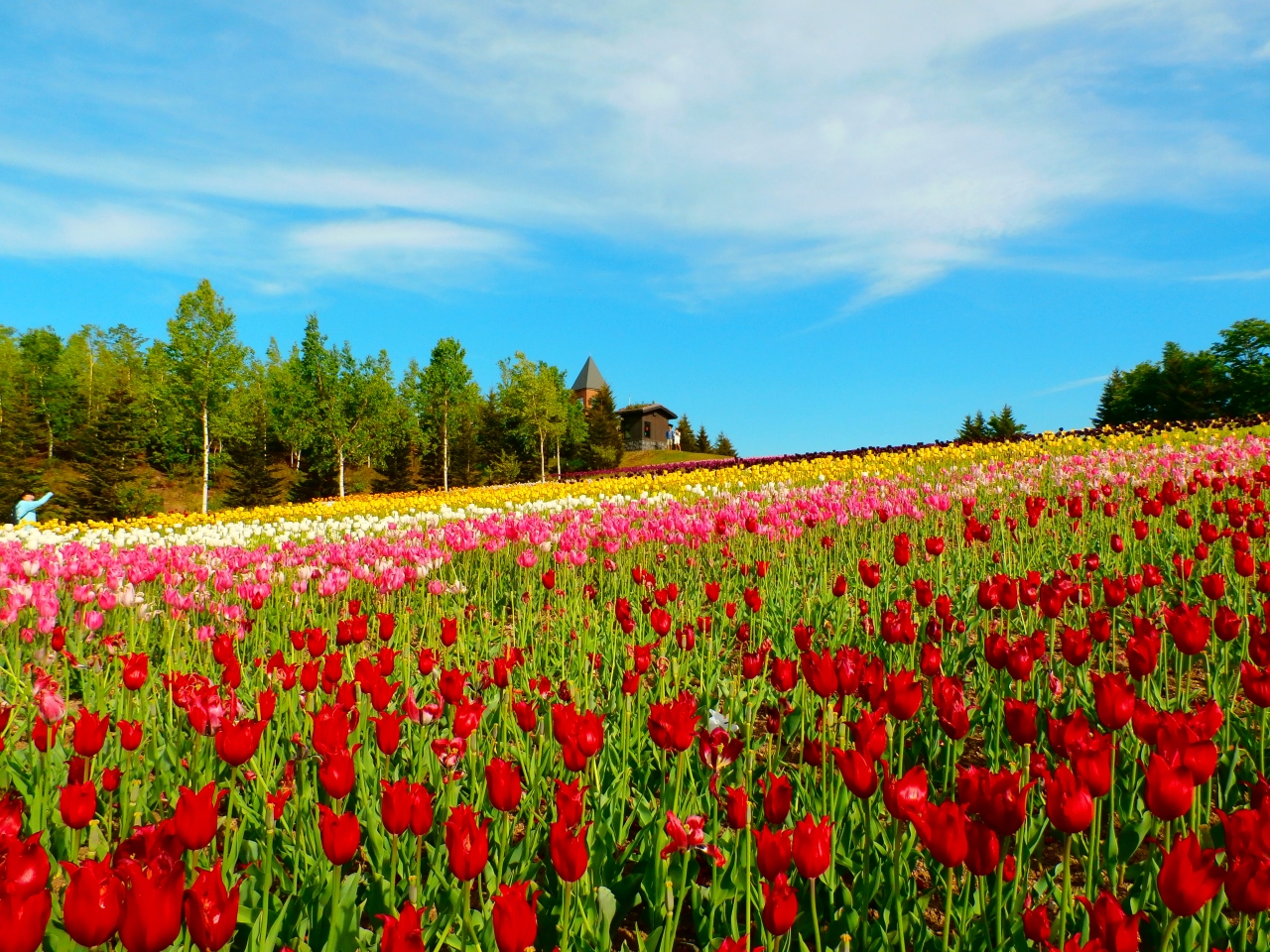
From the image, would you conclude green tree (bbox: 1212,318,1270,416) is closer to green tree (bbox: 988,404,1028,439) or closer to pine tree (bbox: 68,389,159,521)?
green tree (bbox: 988,404,1028,439)

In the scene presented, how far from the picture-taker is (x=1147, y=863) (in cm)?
217

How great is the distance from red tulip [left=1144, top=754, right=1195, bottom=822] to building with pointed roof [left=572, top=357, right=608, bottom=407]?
94.3 metres

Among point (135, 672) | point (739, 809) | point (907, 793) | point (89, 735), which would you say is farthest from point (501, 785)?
point (135, 672)

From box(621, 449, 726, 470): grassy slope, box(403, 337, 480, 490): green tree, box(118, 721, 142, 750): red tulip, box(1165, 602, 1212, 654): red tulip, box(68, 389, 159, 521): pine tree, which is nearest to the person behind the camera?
box(118, 721, 142, 750): red tulip

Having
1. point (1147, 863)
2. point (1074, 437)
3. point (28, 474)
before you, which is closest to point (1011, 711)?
point (1147, 863)

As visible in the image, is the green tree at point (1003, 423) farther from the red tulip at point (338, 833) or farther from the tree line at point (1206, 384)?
the red tulip at point (338, 833)

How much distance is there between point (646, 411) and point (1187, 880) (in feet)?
277

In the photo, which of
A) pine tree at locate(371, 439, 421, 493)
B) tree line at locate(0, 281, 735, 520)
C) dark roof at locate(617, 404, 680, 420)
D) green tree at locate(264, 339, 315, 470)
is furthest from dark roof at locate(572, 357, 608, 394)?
pine tree at locate(371, 439, 421, 493)

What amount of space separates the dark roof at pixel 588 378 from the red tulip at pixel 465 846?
95501mm

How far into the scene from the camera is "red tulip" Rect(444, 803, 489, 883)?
1572 mm

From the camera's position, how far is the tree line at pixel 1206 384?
54844 millimetres

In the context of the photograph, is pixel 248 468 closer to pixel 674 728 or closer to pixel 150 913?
pixel 674 728

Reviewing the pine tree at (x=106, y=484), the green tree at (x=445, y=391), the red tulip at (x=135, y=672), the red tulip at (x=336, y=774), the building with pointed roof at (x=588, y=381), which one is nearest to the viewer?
the red tulip at (x=336, y=774)

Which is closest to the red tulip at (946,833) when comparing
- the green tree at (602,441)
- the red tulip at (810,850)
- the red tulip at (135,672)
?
the red tulip at (810,850)
